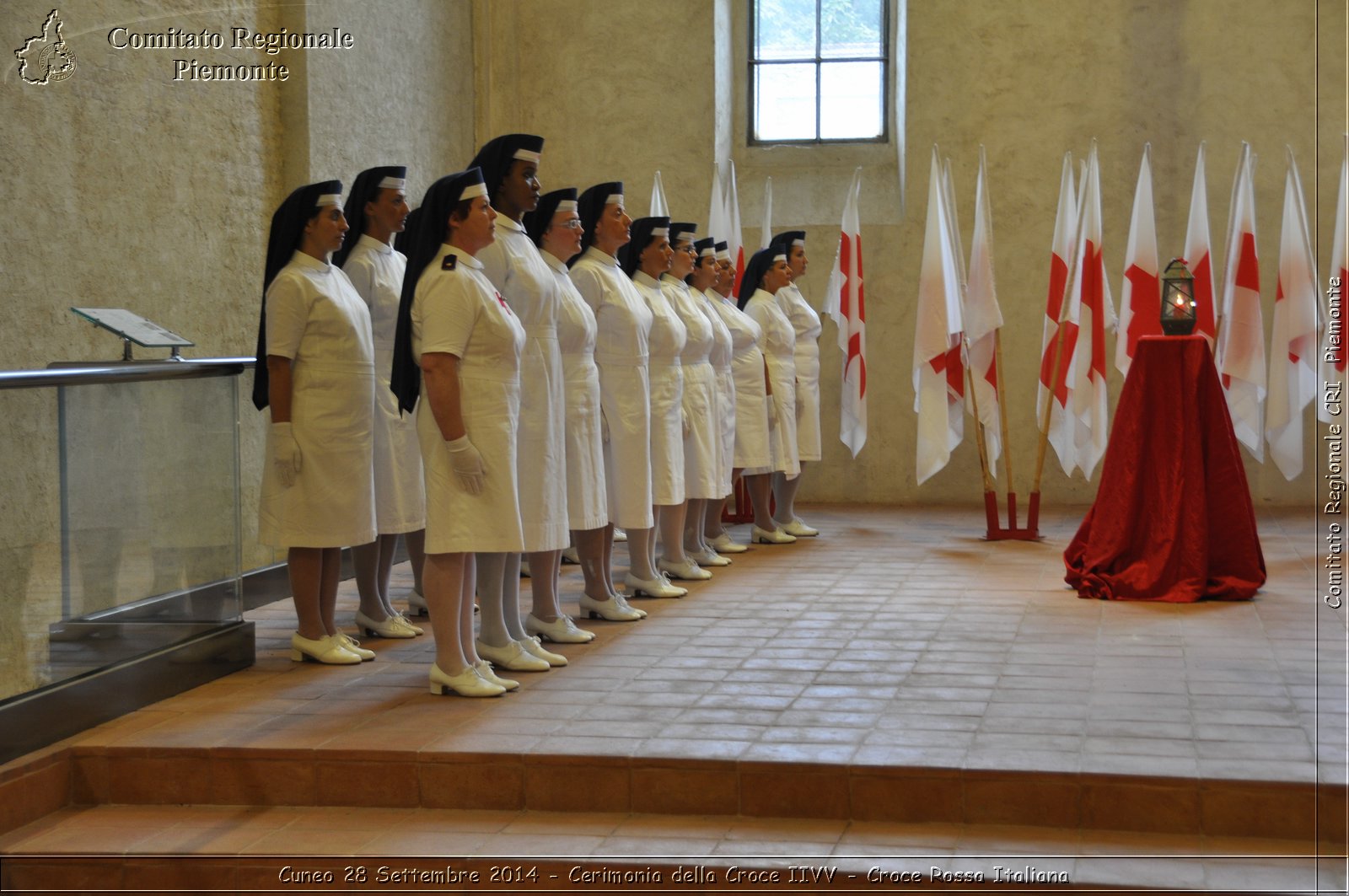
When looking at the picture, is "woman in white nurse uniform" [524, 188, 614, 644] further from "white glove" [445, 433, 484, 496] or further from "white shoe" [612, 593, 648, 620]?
"white glove" [445, 433, 484, 496]

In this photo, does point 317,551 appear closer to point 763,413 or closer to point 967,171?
point 763,413

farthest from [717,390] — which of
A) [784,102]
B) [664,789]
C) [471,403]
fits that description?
[784,102]

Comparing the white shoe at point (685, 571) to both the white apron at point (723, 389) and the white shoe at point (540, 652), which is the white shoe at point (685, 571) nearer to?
the white apron at point (723, 389)

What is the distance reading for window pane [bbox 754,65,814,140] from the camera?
38.9ft

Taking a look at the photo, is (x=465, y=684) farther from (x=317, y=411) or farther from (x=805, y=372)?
(x=805, y=372)

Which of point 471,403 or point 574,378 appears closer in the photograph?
point 471,403

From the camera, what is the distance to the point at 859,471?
37.0 ft

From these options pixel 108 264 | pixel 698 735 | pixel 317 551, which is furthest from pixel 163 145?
pixel 698 735

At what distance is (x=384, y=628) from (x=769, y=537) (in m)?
3.44

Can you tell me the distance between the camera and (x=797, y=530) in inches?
359

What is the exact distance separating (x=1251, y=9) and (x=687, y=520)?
20.7 feet

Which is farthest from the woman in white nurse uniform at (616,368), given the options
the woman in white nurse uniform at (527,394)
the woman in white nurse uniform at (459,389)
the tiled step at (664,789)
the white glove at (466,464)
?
the tiled step at (664,789)

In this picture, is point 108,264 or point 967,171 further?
point 967,171

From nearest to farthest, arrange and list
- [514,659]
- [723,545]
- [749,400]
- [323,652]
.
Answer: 1. [514,659]
2. [323,652]
3. [749,400]
4. [723,545]
